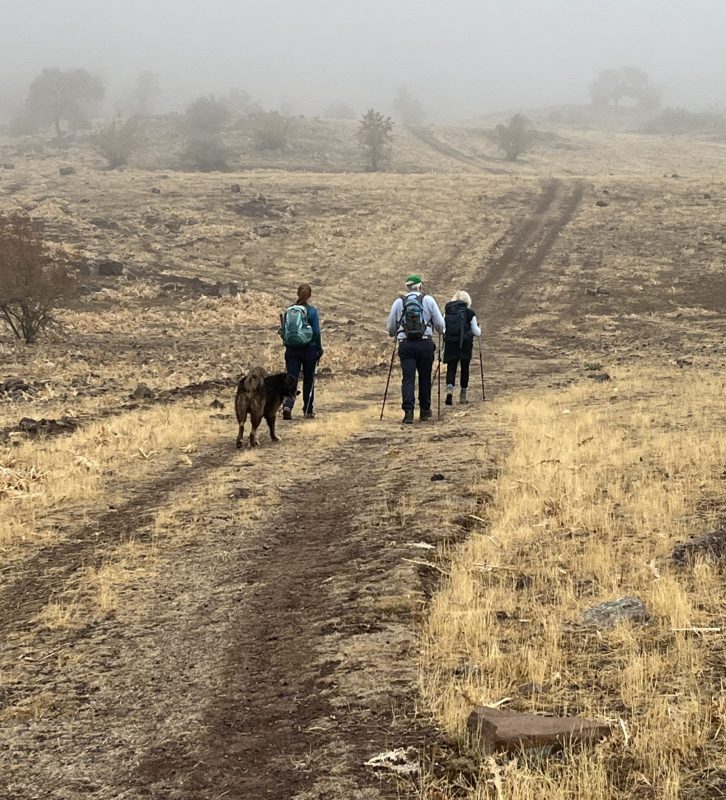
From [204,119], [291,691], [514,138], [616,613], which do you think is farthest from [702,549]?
[204,119]

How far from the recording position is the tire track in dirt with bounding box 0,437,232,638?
5957mm

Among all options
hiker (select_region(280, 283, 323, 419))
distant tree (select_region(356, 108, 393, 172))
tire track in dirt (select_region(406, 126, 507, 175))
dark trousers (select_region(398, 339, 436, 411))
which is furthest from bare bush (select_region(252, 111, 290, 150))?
dark trousers (select_region(398, 339, 436, 411))

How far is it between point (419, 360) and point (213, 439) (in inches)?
131

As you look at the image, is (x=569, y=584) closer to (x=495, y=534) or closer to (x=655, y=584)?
(x=655, y=584)

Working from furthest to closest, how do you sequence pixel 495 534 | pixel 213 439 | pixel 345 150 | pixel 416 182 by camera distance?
pixel 345 150, pixel 416 182, pixel 213 439, pixel 495 534

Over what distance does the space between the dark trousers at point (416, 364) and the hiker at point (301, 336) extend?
1.35 meters

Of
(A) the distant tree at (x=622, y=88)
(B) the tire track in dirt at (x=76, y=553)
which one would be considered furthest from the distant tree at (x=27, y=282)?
(A) the distant tree at (x=622, y=88)

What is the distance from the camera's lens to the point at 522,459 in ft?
31.1

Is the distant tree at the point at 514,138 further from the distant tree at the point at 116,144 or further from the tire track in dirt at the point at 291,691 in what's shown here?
the tire track in dirt at the point at 291,691

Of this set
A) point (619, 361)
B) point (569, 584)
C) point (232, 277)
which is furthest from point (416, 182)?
point (569, 584)

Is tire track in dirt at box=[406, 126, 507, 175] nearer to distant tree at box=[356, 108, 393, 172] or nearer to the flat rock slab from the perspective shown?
distant tree at box=[356, 108, 393, 172]

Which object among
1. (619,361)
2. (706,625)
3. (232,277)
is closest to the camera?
(706,625)

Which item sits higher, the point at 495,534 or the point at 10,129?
the point at 10,129

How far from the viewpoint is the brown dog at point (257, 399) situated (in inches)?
436
